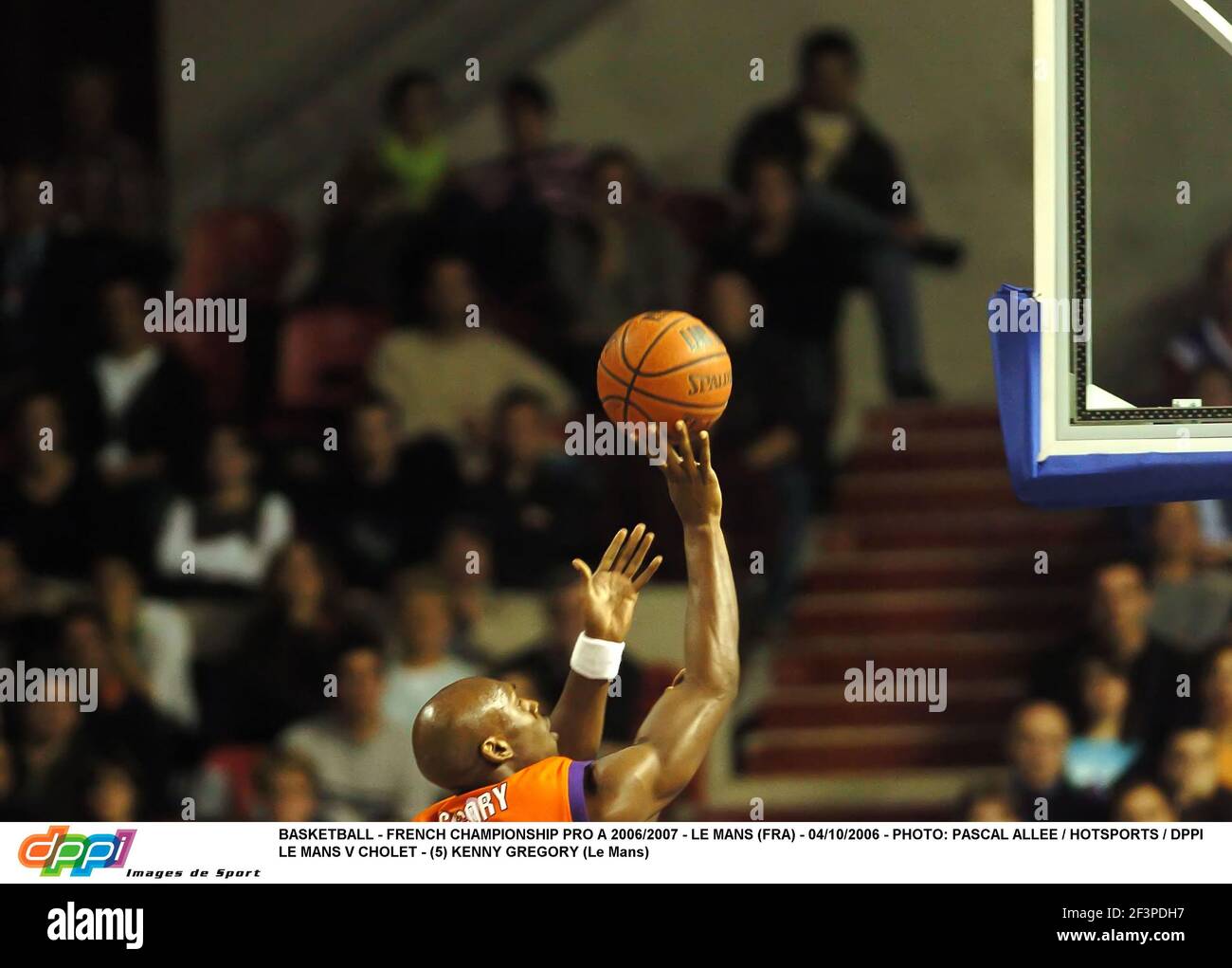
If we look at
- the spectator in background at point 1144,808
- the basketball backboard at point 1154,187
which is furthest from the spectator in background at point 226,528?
the spectator in background at point 1144,808

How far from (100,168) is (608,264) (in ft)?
7.17

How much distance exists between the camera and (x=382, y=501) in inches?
318

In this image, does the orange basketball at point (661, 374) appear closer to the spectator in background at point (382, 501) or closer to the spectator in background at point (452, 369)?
A: the spectator in background at point (382, 501)

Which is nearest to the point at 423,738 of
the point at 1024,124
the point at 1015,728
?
the point at 1015,728

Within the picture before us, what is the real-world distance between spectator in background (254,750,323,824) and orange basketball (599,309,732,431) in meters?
2.77

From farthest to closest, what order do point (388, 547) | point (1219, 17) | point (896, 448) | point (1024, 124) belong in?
point (1024, 124)
point (896, 448)
point (388, 547)
point (1219, 17)

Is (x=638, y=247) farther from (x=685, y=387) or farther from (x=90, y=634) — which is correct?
(x=685, y=387)

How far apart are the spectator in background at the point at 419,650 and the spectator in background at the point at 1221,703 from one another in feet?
8.07

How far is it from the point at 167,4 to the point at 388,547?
2.82 metres

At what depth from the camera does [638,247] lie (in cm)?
848

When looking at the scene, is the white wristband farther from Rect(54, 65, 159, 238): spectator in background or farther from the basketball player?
Rect(54, 65, 159, 238): spectator in background

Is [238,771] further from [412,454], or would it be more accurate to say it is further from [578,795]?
[578,795]

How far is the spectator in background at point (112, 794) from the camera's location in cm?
725

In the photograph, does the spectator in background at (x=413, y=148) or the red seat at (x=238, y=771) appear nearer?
the red seat at (x=238, y=771)
